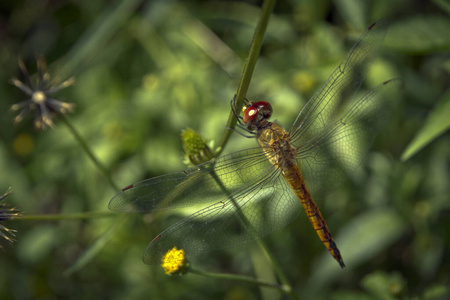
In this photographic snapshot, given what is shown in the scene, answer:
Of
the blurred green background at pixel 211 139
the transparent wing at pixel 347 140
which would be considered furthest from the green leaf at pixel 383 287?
the transparent wing at pixel 347 140

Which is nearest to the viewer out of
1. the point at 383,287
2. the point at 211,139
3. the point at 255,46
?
the point at 255,46

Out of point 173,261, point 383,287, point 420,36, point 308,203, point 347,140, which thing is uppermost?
point 420,36

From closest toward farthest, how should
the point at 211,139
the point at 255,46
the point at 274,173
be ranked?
the point at 255,46 < the point at 274,173 < the point at 211,139

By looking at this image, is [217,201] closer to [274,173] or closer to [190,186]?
[190,186]

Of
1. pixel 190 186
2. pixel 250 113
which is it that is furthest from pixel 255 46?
pixel 190 186

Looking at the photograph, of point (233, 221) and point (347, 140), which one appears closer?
point (233, 221)

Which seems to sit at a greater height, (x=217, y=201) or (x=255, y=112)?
A: (x=255, y=112)
